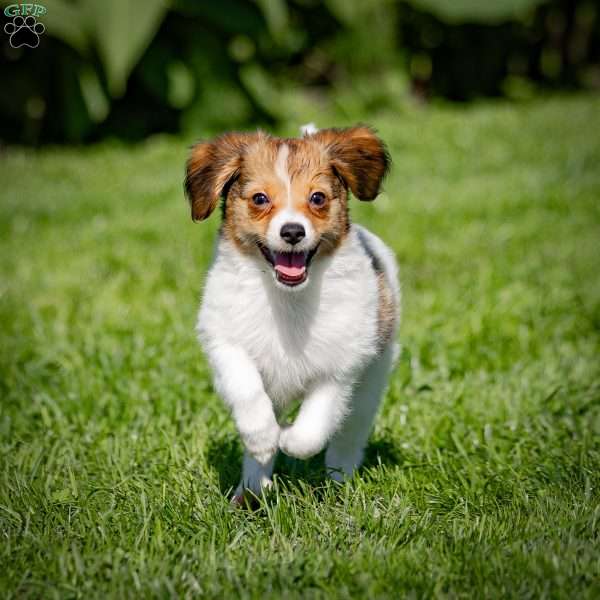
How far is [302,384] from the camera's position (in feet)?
10.8

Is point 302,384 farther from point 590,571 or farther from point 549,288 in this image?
point 549,288

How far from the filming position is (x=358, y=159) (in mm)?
3436

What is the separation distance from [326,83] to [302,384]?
10.5 m

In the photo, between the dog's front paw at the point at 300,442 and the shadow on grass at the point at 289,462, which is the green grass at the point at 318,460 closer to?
the shadow on grass at the point at 289,462

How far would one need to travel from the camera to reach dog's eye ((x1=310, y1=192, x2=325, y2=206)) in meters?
3.21

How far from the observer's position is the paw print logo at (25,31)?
30.2ft

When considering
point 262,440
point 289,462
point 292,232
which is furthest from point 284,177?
point 289,462

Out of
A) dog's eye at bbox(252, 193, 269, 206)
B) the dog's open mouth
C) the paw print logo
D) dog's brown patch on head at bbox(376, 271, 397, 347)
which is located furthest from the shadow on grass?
the paw print logo

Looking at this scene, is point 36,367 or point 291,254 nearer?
point 291,254

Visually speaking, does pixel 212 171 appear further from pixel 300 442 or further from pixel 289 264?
pixel 300 442

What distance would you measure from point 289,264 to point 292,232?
179 millimetres

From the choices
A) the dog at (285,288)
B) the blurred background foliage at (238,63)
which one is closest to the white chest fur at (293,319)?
the dog at (285,288)

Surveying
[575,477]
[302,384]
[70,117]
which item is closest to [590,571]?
[575,477]

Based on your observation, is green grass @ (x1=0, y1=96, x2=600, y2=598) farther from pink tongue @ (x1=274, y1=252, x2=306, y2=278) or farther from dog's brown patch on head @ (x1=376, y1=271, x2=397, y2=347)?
pink tongue @ (x1=274, y1=252, x2=306, y2=278)
